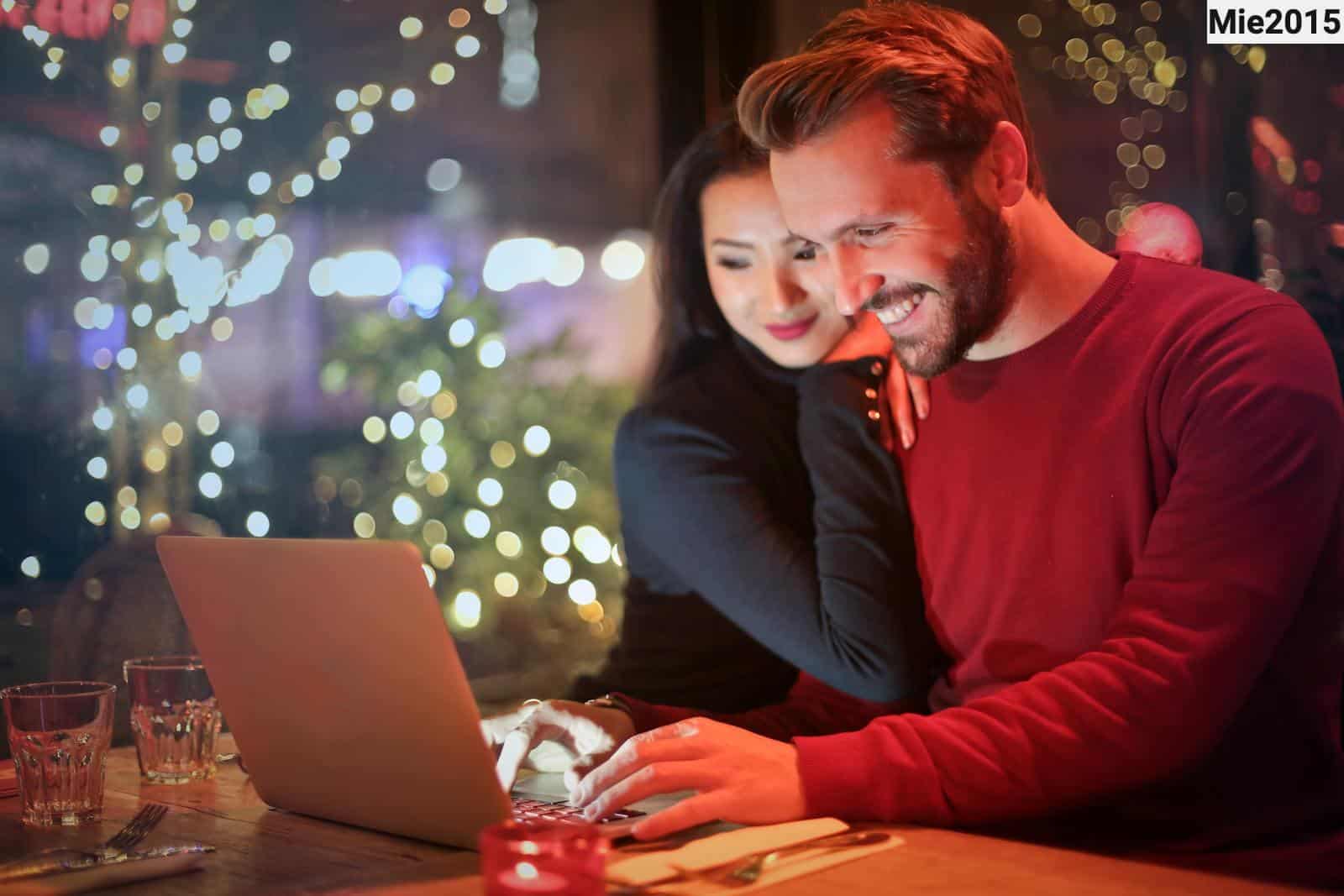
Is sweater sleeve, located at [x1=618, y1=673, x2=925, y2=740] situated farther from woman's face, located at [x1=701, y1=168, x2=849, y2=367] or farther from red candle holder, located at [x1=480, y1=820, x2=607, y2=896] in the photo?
red candle holder, located at [x1=480, y1=820, x2=607, y2=896]

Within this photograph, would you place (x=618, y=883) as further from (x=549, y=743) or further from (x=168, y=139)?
(x=168, y=139)

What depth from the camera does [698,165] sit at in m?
2.28

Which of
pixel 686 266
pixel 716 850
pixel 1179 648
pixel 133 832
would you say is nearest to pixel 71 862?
pixel 133 832

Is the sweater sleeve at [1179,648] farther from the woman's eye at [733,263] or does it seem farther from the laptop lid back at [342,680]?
the woman's eye at [733,263]

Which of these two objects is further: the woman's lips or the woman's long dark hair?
the woman's long dark hair

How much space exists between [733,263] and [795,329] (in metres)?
0.17

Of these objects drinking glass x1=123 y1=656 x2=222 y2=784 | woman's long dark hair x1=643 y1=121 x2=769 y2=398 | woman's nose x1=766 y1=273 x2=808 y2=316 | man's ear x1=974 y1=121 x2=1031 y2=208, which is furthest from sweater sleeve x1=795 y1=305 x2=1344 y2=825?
woman's long dark hair x1=643 y1=121 x2=769 y2=398

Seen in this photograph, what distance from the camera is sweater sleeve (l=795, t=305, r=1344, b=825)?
4.26 feet

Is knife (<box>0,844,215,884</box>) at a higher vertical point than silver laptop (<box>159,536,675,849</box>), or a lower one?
lower

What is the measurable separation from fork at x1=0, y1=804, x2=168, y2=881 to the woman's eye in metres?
1.28

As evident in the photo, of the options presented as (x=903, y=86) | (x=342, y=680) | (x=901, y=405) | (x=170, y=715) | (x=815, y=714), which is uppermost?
(x=903, y=86)

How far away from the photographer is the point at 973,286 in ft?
5.48

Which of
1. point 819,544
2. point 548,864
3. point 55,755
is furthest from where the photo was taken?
point 819,544

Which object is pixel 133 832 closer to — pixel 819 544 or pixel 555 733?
pixel 555 733
